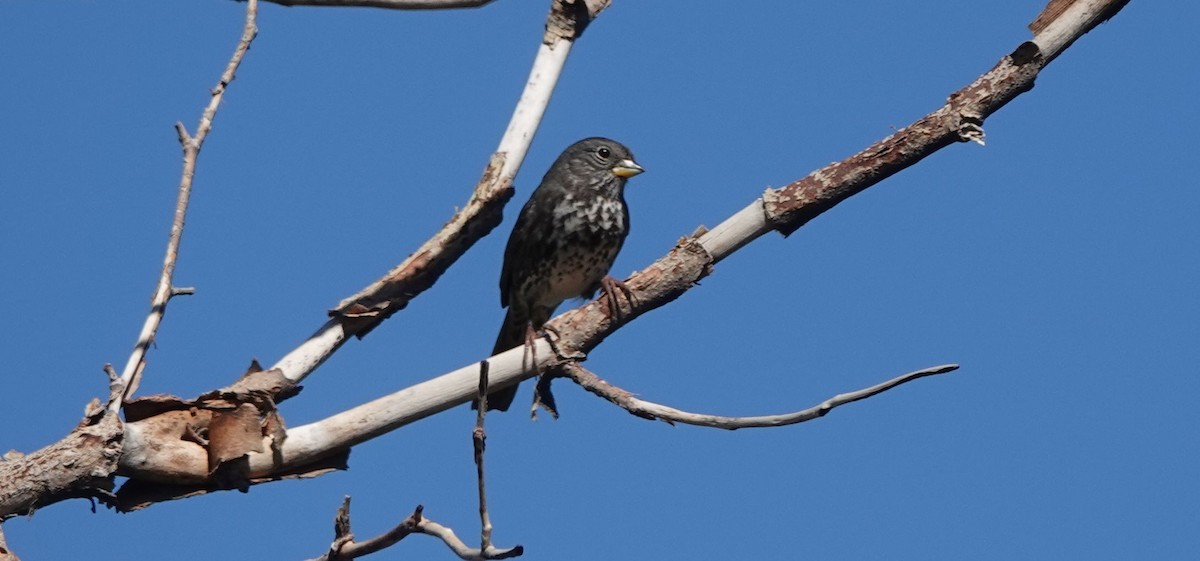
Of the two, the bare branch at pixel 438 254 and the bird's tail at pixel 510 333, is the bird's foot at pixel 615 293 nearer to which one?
the bare branch at pixel 438 254

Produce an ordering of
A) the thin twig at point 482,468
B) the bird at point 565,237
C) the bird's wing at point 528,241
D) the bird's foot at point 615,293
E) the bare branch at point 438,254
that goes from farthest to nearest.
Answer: the bird's wing at point 528,241 < the bird at point 565,237 < the bare branch at point 438,254 < the bird's foot at point 615,293 < the thin twig at point 482,468

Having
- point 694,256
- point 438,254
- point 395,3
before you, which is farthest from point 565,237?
point 694,256

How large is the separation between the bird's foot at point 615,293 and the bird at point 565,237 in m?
1.42

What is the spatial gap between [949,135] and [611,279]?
1.37 meters

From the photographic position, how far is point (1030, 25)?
188 inches

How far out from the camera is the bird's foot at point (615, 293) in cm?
500

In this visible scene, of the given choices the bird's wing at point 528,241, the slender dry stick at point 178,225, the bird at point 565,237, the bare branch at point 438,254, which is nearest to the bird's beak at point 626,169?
the bird at point 565,237

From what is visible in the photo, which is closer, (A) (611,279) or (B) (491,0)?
(A) (611,279)

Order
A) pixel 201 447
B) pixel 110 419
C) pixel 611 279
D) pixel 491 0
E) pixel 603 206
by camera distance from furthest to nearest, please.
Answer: pixel 603 206 → pixel 491 0 → pixel 611 279 → pixel 201 447 → pixel 110 419

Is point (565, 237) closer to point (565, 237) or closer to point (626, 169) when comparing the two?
point (565, 237)

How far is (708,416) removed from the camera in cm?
425

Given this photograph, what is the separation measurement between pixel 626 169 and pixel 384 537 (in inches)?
149

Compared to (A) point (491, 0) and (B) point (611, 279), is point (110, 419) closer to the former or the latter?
(B) point (611, 279)

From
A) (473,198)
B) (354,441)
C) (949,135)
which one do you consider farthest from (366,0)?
(949,135)
